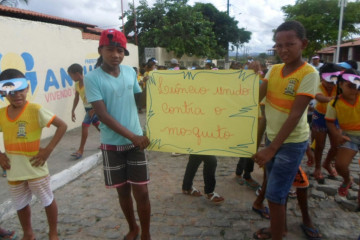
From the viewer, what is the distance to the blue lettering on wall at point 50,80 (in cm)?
629

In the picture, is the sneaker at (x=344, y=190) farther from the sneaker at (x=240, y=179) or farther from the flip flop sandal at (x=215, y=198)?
the flip flop sandal at (x=215, y=198)

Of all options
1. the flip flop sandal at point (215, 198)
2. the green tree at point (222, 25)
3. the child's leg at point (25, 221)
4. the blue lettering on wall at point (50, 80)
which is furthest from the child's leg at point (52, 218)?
the green tree at point (222, 25)

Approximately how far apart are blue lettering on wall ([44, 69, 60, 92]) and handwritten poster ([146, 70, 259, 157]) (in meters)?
4.58

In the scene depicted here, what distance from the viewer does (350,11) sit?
75.8 feet

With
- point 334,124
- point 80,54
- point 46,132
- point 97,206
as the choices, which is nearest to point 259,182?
point 334,124

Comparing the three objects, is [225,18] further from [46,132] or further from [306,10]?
[46,132]

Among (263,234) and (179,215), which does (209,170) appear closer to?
(179,215)

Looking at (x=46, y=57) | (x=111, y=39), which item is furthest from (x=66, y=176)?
(x=46, y=57)

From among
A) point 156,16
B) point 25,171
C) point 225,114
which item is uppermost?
point 156,16

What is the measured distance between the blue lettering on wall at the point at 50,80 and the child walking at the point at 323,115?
5434 millimetres

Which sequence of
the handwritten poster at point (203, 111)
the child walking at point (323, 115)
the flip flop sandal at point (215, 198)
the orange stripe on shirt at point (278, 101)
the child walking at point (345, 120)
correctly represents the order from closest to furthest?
the orange stripe on shirt at point (278, 101)
the handwritten poster at point (203, 111)
the child walking at point (345, 120)
the flip flop sandal at point (215, 198)
the child walking at point (323, 115)

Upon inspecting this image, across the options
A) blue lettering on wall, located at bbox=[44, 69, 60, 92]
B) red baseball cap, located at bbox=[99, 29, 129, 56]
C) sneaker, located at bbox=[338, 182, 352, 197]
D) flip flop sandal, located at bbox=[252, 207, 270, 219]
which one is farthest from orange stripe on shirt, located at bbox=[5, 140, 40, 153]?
blue lettering on wall, located at bbox=[44, 69, 60, 92]

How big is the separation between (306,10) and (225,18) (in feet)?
35.5

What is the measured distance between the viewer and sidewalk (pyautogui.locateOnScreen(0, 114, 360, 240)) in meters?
2.82
